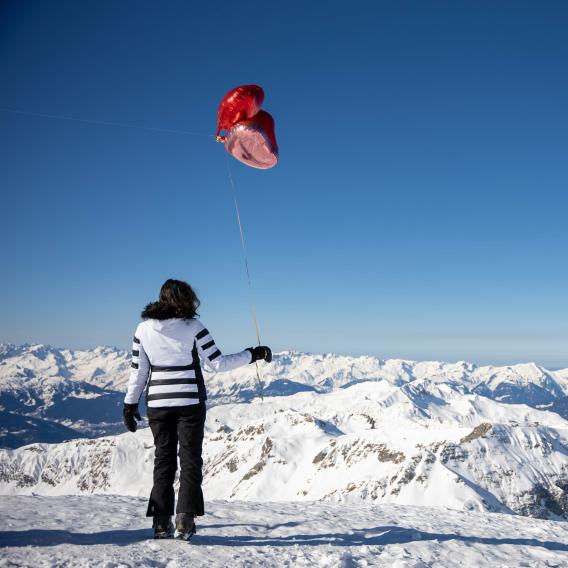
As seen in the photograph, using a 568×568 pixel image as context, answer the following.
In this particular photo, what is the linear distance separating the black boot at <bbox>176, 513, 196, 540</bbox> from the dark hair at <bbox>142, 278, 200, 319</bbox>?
3.01 meters

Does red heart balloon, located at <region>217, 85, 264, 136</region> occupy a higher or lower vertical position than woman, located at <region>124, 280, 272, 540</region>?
higher

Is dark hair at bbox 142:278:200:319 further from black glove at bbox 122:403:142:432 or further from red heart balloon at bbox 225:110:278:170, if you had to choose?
red heart balloon at bbox 225:110:278:170

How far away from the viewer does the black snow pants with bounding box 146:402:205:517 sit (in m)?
6.67

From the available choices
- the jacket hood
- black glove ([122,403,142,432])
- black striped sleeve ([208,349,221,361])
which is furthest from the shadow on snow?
the jacket hood

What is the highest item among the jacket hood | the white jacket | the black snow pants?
the jacket hood

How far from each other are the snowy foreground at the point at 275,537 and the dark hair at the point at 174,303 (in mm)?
3368

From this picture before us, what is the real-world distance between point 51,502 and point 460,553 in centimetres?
795

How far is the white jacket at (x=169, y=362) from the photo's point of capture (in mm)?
Answer: 6809

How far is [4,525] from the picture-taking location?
701cm

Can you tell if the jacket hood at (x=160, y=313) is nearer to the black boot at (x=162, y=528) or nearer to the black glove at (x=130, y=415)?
the black glove at (x=130, y=415)

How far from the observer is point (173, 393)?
6.79m

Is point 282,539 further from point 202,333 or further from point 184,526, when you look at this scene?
point 202,333

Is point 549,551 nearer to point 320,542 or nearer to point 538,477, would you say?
point 320,542

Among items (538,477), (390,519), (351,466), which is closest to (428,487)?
(351,466)
